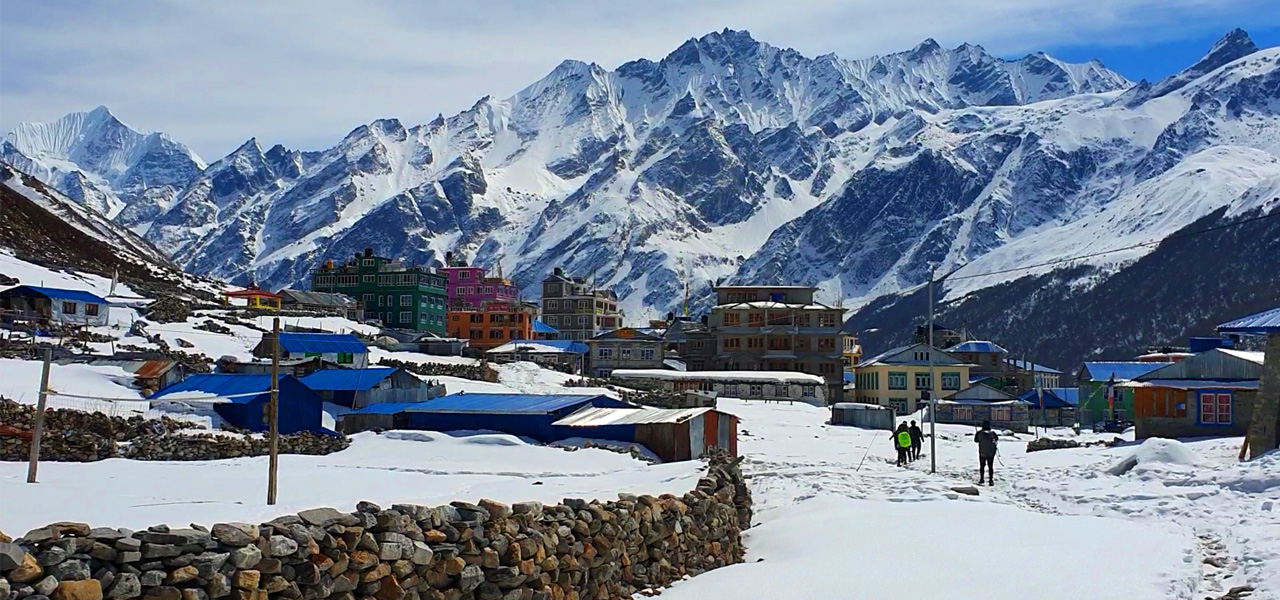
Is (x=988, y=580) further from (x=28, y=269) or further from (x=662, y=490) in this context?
(x=28, y=269)

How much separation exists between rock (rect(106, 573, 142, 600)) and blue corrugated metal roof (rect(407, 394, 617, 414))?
2554cm

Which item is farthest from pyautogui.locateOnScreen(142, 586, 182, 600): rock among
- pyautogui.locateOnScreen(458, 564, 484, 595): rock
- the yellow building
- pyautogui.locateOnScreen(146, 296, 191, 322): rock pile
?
the yellow building

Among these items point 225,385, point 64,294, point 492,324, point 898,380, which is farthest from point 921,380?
point 225,385

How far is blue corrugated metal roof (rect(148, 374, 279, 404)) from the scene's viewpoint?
3381 centimetres

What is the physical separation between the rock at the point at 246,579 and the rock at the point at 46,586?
1.26 metres

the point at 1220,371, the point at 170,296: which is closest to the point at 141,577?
the point at 1220,371

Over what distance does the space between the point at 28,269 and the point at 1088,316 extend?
16027 cm

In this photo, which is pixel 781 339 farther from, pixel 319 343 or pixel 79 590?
pixel 79 590

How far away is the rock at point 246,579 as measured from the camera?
26.2 feet

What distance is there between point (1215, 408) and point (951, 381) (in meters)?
41.6

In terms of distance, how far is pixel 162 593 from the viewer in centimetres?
758

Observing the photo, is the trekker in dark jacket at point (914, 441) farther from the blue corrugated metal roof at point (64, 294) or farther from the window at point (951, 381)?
the window at point (951, 381)

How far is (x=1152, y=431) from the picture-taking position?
3912cm

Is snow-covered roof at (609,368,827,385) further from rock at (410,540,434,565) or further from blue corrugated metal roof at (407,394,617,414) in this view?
rock at (410,540,434,565)
